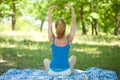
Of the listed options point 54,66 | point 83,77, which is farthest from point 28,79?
point 83,77

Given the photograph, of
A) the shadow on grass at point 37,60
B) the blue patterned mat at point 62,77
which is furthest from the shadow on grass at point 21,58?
the blue patterned mat at point 62,77

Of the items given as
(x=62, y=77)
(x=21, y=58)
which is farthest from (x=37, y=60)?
(x=62, y=77)

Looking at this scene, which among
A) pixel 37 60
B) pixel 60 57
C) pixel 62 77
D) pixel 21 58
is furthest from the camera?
pixel 21 58

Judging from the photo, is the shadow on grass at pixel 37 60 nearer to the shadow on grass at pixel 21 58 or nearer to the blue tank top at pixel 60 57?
the shadow on grass at pixel 21 58

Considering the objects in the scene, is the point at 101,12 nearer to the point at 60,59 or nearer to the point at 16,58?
the point at 16,58

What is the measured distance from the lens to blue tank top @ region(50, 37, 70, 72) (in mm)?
7199

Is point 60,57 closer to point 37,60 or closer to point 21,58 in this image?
point 37,60

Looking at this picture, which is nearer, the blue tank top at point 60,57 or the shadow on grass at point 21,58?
the blue tank top at point 60,57

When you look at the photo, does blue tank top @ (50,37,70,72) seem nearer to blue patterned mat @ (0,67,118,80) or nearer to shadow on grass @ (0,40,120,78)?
blue patterned mat @ (0,67,118,80)

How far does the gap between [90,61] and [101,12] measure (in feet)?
101

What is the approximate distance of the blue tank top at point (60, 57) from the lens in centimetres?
720

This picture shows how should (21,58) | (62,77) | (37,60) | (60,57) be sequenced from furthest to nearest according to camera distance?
(21,58) → (37,60) → (62,77) → (60,57)

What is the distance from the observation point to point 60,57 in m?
7.21

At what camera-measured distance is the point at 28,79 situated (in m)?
7.65
